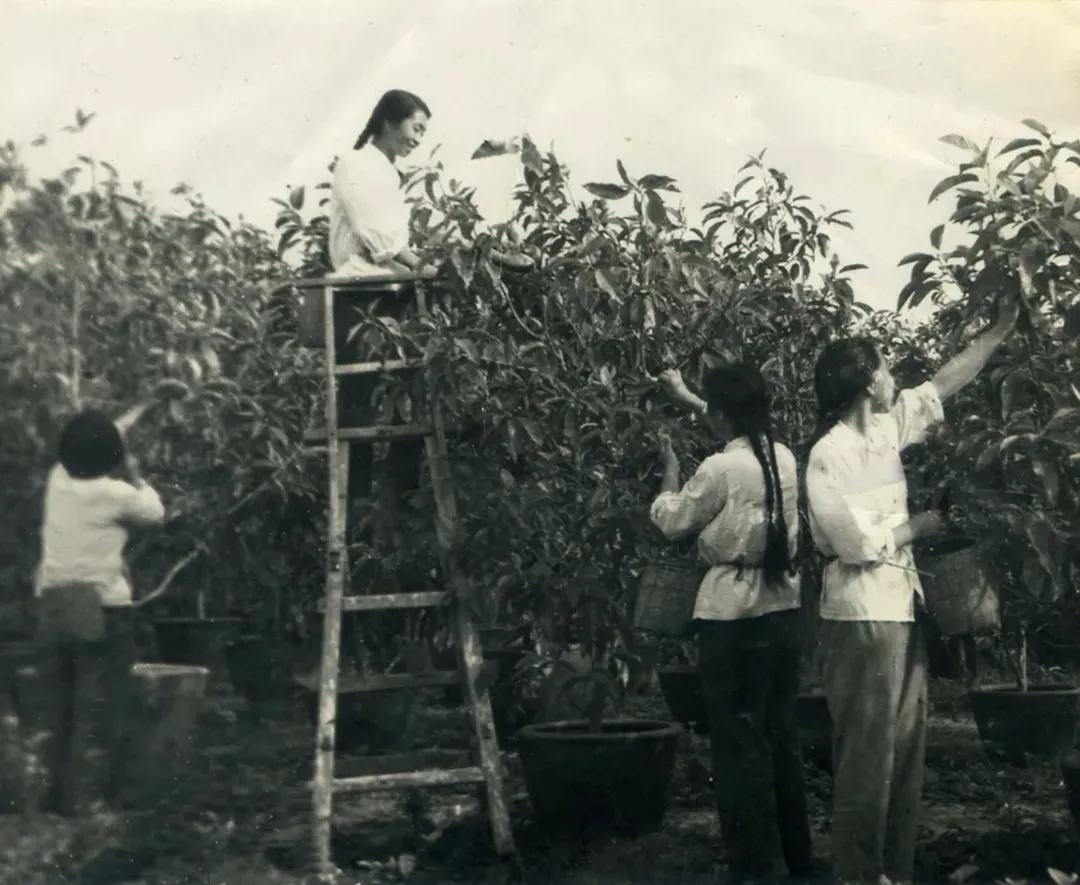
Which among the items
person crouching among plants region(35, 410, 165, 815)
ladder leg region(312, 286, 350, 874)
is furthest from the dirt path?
person crouching among plants region(35, 410, 165, 815)

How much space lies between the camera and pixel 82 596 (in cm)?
445

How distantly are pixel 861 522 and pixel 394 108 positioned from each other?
1.84m

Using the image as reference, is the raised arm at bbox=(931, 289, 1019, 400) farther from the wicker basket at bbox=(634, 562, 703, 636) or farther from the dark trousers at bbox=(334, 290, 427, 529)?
the dark trousers at bbox=(334, 290, 427, 529)

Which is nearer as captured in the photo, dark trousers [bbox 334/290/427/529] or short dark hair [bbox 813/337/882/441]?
short dark hair [bbox 813/337/882/441]

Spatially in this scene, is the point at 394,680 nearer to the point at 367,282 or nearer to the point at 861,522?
the point at 367,282

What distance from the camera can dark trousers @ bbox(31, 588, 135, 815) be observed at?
4.48 m

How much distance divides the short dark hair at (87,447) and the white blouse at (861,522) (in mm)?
2378

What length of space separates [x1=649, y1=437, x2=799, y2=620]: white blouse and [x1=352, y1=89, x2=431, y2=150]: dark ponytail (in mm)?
1368

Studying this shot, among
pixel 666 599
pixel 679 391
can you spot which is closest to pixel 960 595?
pixel 666 599

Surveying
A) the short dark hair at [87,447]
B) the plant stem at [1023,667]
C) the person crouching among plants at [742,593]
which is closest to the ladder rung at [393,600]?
the person crouching among plants at [742,593]

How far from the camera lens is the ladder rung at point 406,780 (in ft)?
12.5

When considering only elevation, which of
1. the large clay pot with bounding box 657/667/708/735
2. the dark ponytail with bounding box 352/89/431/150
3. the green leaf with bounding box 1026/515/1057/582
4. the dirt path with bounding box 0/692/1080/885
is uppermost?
the dark ponytail with bounding box 352/89/431/150

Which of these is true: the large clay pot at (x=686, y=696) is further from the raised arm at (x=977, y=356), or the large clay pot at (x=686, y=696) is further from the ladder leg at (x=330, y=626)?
the raised arm at (x=977, y=356)

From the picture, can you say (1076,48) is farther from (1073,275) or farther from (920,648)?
(920,648)
